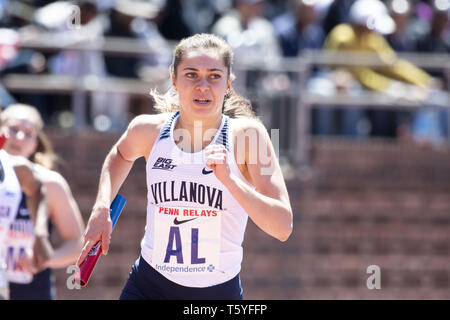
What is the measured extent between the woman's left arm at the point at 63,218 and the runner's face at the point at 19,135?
9.3 inches

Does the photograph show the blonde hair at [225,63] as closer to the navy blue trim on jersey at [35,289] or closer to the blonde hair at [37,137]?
the blonde hair at [37,137]

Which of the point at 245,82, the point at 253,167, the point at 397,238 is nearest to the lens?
the point at 253,167

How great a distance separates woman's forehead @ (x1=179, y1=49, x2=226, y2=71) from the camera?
4.11 meters

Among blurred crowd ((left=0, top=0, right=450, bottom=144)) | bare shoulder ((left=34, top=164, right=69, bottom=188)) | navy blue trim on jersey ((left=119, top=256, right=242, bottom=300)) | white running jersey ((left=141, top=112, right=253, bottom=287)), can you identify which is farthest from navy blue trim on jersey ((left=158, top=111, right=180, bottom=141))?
blurred crowd ((left=0, top=0, right=450, bottom=144))

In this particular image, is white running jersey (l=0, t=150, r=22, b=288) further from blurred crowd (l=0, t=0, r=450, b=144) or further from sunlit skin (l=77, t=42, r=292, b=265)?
blurred crowd (l=0, t=0, r=450, b=144)

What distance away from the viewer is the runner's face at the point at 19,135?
554cm

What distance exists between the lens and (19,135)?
5.58m

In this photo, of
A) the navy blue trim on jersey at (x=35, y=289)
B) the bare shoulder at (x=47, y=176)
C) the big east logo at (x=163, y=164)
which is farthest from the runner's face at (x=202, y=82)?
the navy blue trim on jersey at (x=35, y=289)

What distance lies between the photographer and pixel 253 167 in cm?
407

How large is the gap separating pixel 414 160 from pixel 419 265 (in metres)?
1.16

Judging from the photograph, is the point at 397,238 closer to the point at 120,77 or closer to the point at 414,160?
the point at 414,160

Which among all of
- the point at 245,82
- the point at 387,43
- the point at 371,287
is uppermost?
the point at 387,43

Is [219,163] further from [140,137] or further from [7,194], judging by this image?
[7,194]

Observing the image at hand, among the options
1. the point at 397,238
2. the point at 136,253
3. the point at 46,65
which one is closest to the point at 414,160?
the point at 397,238
